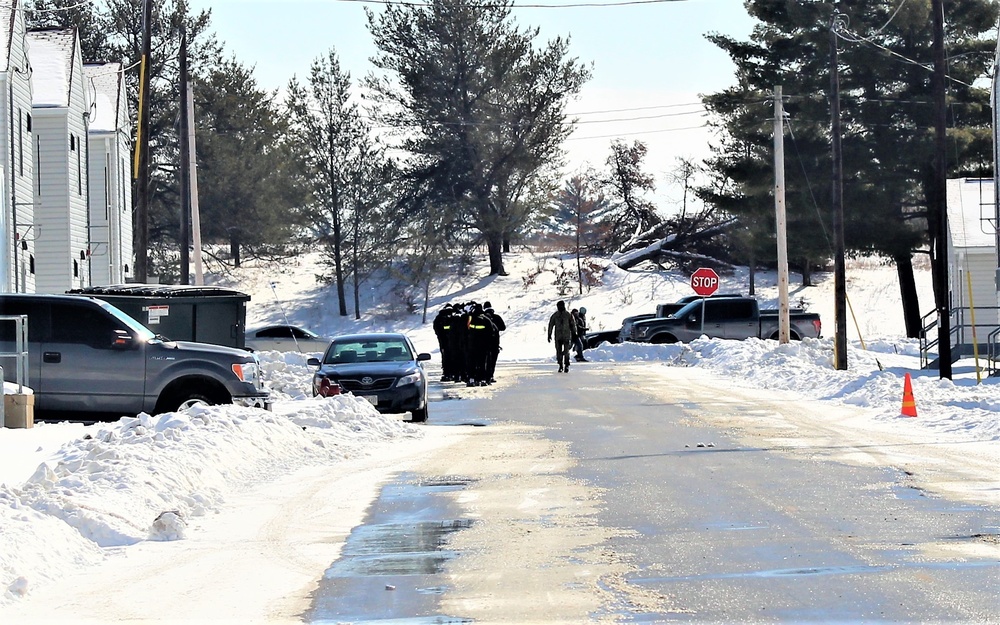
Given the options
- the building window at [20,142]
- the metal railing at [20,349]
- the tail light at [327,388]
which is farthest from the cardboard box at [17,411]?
the building window at [20,142]

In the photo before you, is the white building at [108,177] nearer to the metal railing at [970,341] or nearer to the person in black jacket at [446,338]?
the person in black jacket at [446,338]

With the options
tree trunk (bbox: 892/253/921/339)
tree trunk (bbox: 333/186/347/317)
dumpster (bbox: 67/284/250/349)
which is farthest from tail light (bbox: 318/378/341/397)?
tree trunk (bbox: 333/186/347/317)

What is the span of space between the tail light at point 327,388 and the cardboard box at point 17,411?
5691mm

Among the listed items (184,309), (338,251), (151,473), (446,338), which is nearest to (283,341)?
(446,338)

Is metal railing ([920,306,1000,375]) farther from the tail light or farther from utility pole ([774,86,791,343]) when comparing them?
the tail light

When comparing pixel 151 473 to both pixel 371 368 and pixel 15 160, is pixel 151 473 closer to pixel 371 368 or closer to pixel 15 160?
pixel 371 368

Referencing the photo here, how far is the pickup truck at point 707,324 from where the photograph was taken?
147ft

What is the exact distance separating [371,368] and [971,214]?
26679mm

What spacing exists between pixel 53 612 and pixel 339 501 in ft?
15.1

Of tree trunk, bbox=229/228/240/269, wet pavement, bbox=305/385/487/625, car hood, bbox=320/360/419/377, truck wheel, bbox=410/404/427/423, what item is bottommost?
wet pavement, bbox=305/385/487/625

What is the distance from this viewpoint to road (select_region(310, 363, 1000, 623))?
7566 millimetres

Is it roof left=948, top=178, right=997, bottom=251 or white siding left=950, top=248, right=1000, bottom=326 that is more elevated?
roof left=948, top=178, right=997, bottom=251

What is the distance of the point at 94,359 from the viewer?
17.6 meters

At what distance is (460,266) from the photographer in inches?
2729
